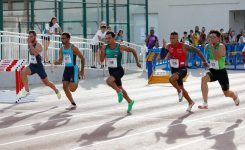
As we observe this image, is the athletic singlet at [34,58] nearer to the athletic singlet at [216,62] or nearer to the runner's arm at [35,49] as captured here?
the runner's arm at [35,49]

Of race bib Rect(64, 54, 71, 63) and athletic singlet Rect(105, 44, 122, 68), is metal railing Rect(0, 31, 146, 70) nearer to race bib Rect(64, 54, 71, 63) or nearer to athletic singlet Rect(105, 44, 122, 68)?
race bib Rect(64, 54, 71, 63)

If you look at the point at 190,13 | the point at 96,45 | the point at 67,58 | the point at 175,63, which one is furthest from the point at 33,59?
the point at 190,13

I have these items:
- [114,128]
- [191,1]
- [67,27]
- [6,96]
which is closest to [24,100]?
[6,96]

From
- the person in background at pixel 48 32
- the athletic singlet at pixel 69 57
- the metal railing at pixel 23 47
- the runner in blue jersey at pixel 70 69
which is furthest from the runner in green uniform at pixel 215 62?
the person in background at pixel 48 32

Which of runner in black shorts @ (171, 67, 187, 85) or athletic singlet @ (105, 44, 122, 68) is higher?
athletic singlet @ (105, 44, 122, 68)

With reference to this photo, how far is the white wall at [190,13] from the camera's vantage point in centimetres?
4250

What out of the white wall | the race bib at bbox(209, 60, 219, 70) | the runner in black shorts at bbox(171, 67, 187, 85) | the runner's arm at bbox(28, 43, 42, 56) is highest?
the white wall

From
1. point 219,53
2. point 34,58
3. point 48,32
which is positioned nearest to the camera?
point 219,53

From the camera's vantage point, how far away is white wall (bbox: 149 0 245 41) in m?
42.5

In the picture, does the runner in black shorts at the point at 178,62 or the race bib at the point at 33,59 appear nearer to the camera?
the runner in black shorts at the point at 178,62

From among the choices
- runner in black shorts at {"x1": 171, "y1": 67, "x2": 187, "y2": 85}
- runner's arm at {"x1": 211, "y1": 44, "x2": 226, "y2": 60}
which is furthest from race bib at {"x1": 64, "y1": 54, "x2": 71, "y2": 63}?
runner's arm at {"x1": 211, "y1": 44, "x2": 226, "y2": 60}

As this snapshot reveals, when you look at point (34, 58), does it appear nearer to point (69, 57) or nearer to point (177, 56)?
point (69, 57)

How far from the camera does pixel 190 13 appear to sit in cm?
4344

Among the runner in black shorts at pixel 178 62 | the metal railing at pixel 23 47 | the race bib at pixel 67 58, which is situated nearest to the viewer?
the runner in black shorts at pixel 178 62
